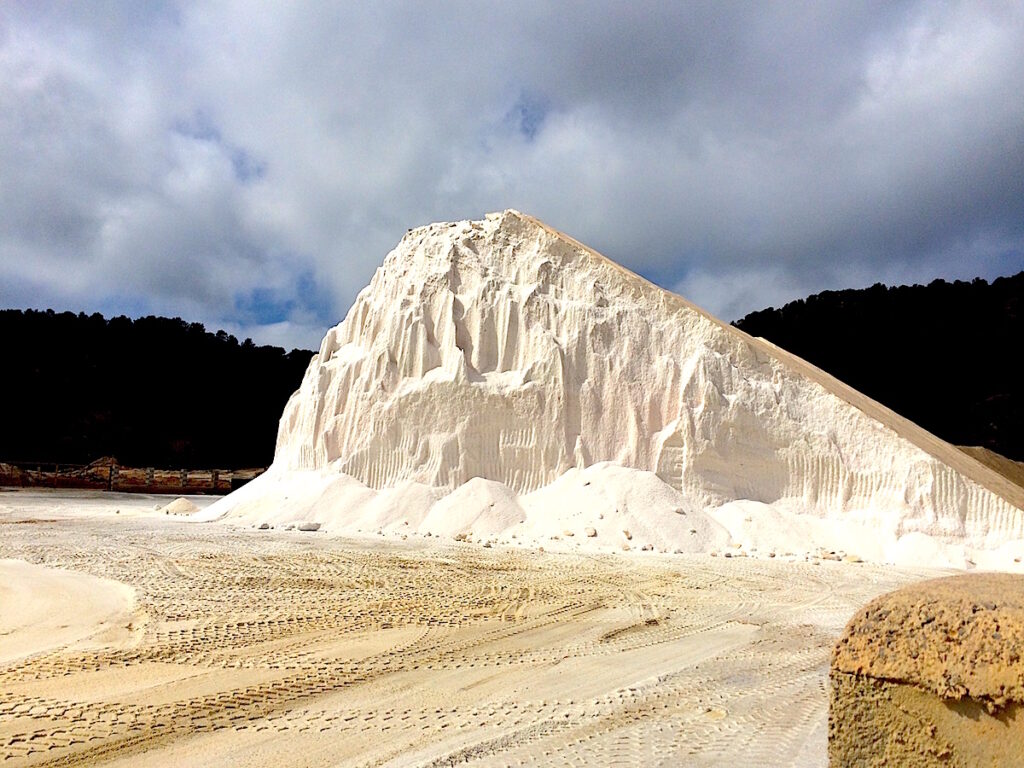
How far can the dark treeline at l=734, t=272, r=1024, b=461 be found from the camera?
1604 inches

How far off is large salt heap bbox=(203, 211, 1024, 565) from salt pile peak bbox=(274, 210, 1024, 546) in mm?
42

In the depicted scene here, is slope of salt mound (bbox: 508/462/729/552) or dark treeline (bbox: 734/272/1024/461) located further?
dark treeline (bbox: 734/272/1024/461)

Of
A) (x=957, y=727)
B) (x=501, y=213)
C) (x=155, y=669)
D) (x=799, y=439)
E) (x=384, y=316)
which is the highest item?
(x=501, y=213)

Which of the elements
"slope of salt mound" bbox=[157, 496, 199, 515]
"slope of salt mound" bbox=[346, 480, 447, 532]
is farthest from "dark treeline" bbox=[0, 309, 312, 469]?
"slope of salt mound" bbox=[346, 480, 447, 532]

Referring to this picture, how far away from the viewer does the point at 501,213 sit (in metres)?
21.0

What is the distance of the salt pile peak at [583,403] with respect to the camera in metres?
15.9

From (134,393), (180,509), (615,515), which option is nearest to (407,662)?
(615,515)

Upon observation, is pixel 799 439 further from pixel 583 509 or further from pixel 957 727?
pixel 957 727

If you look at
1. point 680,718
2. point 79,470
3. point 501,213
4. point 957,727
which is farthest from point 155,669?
point 79,470

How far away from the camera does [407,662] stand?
17.4 feet

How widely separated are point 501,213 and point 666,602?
15.2 metres

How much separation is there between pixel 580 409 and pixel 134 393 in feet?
150

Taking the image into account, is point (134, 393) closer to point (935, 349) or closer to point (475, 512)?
point (475, 512)

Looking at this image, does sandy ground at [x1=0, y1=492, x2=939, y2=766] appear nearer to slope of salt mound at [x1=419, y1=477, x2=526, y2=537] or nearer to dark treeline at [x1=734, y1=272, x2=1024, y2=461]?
slope of salt mound at [x1=419, y1=477, x2=526, y2=537]
